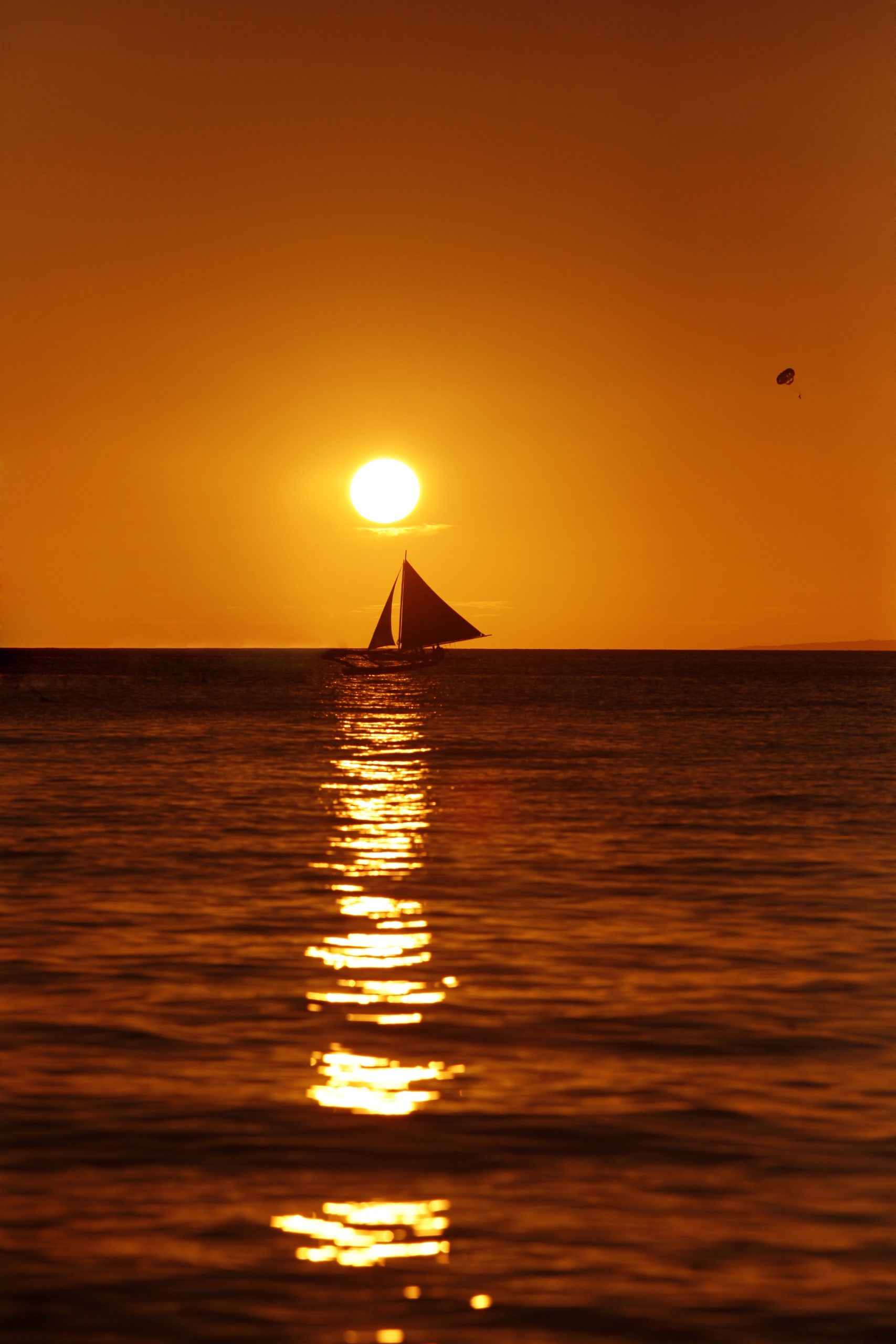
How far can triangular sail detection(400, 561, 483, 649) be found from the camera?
163m

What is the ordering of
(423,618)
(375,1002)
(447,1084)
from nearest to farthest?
(447,1084), (375,1002), (423,618)

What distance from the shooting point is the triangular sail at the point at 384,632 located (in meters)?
171

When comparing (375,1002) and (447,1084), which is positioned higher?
(375,1002)

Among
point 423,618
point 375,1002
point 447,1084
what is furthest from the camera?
point 423,618

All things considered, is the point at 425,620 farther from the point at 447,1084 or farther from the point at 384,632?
the point at 447,1084

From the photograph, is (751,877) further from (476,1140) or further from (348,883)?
(476,1140)

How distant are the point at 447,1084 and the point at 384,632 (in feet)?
533

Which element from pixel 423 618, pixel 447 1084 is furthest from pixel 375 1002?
pixel 423 618

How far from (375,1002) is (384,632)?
15903cm

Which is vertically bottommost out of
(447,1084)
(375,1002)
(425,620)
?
(447,1084)

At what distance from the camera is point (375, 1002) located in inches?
643

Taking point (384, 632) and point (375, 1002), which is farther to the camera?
point (384, 632)

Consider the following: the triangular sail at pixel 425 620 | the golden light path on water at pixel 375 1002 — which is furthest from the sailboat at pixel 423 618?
the golden light path on water at pixel 375 1002

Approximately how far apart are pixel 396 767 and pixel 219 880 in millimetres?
31577
